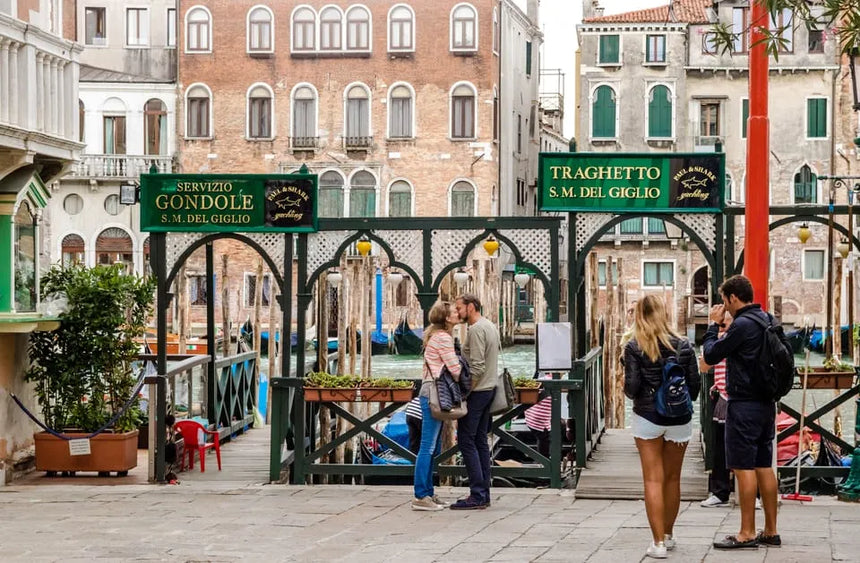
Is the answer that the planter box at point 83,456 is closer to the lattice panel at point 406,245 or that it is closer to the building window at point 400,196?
the lattice panel at point 406,245

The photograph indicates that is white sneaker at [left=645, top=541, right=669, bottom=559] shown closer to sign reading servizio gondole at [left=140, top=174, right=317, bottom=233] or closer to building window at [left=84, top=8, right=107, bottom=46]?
sign reading servizio gondole at [left=140, top=174, right=317, bottom=233]

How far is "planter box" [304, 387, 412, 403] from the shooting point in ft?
36.6

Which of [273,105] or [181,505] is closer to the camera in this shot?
[181,505]

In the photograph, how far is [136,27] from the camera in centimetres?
4638

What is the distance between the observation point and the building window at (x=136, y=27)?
46125 mm

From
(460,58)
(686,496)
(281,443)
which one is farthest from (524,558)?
(460,58)

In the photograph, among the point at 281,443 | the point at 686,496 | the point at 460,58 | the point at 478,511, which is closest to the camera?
the point at 478,511

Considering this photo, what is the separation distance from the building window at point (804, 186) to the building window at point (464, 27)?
35.3 feet

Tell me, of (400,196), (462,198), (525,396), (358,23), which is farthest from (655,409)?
(358,23)

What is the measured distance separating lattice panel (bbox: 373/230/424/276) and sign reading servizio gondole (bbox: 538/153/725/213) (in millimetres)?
1033

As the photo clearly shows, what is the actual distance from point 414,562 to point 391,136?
3831 cm

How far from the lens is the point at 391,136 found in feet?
150

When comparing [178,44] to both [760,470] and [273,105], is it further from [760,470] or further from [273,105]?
[760,470]

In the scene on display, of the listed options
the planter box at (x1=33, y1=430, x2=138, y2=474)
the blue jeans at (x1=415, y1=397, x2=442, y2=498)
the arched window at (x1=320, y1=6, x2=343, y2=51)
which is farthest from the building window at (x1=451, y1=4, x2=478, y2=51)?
the blue jeans at (x1=415, y1=397, x2=442, y2=498)
